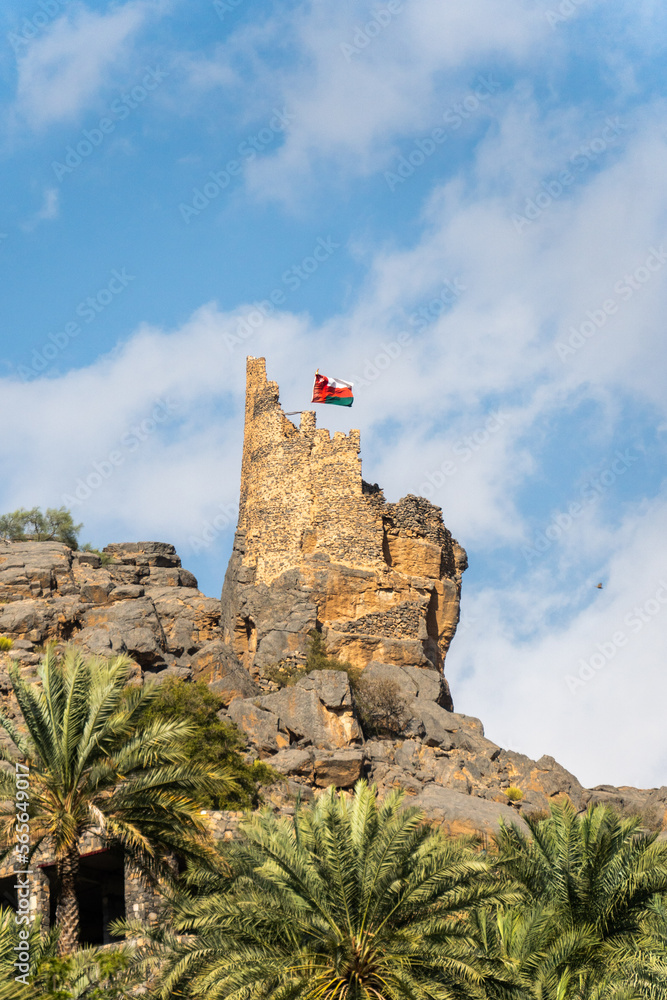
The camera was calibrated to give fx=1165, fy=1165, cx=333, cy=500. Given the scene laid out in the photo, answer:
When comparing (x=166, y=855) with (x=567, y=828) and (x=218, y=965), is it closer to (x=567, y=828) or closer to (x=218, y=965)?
(x=218, y=965)

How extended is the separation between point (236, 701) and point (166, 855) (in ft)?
45.9

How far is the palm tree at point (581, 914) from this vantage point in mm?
17109

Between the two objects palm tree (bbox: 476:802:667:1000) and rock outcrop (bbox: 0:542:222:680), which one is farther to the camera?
rock outcrop (bbox: 0:542:222:680)

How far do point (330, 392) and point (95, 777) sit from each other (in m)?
30.3

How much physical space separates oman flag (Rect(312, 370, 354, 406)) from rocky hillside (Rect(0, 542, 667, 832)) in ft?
30.6

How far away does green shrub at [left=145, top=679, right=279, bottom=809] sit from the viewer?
1113 inches

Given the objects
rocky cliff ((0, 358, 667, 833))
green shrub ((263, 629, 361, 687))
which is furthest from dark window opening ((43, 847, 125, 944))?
green shrub ((263, 629, 361, 687))

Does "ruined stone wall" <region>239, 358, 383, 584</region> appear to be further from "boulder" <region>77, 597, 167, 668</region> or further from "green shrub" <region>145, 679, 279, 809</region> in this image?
"green shrub" <region>145, 679, 279, 809</region>

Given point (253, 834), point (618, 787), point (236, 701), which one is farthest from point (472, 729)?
point (253, 834)

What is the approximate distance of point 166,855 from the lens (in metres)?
20.2

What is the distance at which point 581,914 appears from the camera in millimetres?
19312

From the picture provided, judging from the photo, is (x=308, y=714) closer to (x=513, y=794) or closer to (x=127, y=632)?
(x=127, y=632)

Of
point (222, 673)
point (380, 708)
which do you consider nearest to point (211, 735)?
point (222, 673)

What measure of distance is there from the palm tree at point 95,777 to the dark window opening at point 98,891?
4.13 m
